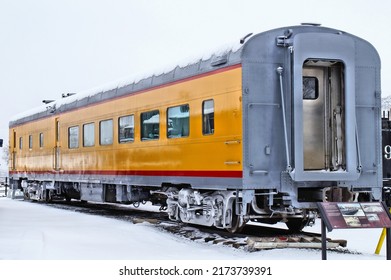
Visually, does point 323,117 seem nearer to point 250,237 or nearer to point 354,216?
point 250,237

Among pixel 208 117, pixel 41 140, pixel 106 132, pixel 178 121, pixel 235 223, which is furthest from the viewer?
pixel 41 140

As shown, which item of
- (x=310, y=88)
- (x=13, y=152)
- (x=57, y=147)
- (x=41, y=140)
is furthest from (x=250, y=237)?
(x=13, y=152)

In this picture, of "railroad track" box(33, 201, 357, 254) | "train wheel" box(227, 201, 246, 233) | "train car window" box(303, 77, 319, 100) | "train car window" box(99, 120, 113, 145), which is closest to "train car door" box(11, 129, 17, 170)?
"train car window" box(99, 120, 113, 145)

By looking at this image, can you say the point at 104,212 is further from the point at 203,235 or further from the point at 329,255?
the point at 329,255

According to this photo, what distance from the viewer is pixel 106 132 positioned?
17656 millimetres

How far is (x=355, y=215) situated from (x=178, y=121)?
5.00 metres

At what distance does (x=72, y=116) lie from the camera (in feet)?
67.8

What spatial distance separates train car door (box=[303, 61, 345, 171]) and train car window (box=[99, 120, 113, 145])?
6.49m

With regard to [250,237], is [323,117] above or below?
above

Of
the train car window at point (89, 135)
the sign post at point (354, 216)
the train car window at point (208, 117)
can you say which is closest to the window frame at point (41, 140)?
the train car window at point (89, 135)

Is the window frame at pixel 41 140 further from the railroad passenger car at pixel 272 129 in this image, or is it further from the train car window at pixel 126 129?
the railroad passenger car at pixel 272 129

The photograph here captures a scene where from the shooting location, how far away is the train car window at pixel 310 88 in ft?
39.9

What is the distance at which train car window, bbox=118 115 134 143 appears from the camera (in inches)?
631

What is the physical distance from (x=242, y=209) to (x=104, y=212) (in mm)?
8879
